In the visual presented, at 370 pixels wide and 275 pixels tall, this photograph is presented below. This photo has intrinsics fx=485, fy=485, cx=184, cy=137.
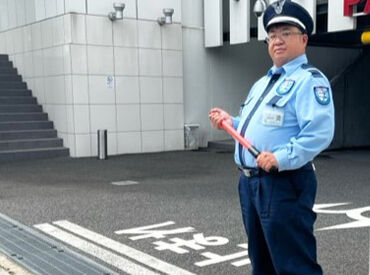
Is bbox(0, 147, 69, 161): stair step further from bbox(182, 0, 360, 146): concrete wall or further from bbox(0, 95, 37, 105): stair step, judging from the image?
bbox(182, 0, 360, 146): concrete wall

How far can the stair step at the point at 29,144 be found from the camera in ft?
37.8

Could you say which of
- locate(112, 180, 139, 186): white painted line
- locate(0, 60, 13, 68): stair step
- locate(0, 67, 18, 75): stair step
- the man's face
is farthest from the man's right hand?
locate(0, 60, 13, 68): stair step

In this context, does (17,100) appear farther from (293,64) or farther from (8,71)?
(293,64)

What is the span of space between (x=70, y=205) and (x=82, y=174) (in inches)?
107

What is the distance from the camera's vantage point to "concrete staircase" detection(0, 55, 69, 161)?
1154 centimetres

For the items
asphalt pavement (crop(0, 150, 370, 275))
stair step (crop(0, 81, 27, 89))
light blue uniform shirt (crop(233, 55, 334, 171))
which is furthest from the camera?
A: stair step (crop(0, 81, 27, 89))

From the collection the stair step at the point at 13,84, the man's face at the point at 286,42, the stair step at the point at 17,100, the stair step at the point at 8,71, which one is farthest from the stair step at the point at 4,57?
the man's face at the point at 286,42

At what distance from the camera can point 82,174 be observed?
930 centimetres

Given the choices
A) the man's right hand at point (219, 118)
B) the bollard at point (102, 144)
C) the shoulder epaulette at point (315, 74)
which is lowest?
the bollard at point (102, 144)

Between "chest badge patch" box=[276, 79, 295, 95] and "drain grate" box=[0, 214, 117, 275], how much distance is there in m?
2.28

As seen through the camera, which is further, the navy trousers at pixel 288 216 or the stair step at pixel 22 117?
the stair step at pixel 22 117

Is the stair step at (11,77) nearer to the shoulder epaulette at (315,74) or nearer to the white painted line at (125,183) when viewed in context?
the white painted line at (125,183)

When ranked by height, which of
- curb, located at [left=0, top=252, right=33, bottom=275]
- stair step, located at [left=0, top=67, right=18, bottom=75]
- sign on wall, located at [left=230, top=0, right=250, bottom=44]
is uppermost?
sign on wall, located at [left=230, top=0, right=250, bottom=44]

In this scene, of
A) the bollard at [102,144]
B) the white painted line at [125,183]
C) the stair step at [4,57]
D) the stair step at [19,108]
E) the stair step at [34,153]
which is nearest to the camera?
the white painted line at [125,183]
